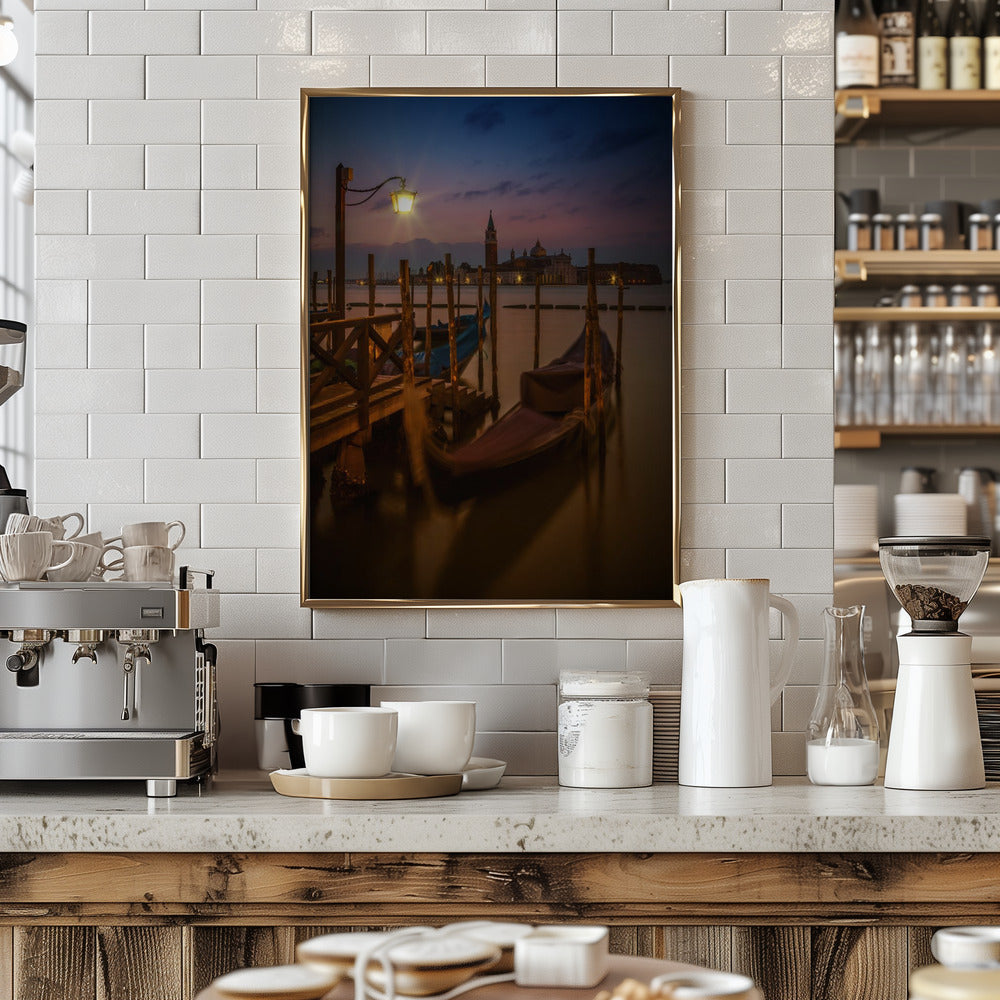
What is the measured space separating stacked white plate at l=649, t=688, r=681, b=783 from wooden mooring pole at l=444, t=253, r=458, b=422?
61 centimetres

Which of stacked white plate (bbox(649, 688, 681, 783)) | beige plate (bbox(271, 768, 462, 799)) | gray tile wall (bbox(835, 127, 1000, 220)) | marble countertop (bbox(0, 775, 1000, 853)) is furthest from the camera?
gray tile wall (bbox(835, 127, 1000, 220))

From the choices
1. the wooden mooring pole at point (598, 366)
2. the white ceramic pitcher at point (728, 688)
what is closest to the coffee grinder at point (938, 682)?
the white ceramic pitcher at point (728, 688)

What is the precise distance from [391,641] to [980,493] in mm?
1798

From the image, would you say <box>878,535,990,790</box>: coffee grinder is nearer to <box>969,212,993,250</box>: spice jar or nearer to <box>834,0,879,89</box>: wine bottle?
<box>969,212,993,250</box>: spice jar

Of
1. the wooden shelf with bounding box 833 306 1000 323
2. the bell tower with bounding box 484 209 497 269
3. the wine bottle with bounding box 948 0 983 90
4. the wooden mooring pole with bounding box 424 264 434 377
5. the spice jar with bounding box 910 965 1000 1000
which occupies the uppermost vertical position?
the wine bottle with bounding box 948 0 983 90

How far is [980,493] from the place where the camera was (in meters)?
3.26

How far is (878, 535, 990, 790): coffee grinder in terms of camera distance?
6.38 ft

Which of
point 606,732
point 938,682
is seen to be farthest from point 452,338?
point 938,682

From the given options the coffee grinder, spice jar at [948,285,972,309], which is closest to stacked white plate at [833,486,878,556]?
spice jar at [948,285,972,309]

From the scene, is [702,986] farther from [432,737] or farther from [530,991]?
[432,737]

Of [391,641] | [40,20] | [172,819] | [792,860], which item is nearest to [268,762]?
[391,641]

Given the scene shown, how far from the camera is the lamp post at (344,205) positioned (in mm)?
2236

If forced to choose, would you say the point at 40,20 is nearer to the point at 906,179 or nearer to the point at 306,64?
the point at 306,64

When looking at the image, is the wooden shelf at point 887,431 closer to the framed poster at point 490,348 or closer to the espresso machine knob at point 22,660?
the framed poster at point 490,348
